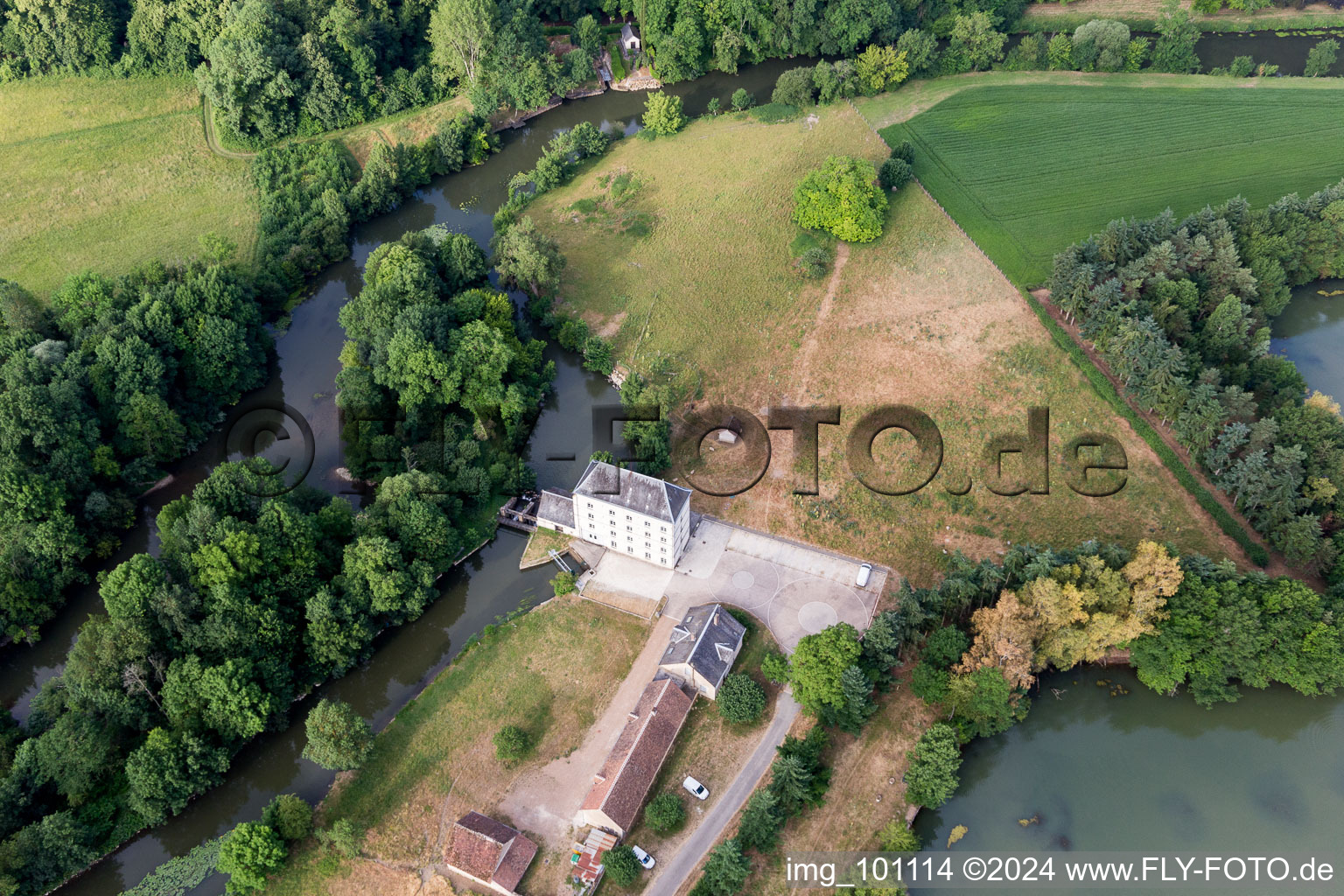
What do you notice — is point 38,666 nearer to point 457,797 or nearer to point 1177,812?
point 457,797

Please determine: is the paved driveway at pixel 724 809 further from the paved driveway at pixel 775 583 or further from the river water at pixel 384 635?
the river water at pixel 384 635

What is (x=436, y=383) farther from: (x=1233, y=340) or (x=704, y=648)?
(x=1233, y=340)

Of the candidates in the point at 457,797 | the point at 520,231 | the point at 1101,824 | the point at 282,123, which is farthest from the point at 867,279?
the point at 282,123

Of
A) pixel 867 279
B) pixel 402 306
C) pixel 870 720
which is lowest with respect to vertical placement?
pixel 870 720

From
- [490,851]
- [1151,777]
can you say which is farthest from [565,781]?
[1151,777]

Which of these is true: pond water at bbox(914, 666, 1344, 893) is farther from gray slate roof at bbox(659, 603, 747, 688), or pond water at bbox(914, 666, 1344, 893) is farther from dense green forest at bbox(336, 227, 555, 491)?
dense green forest at bbox(336, 227, 555, 491)
